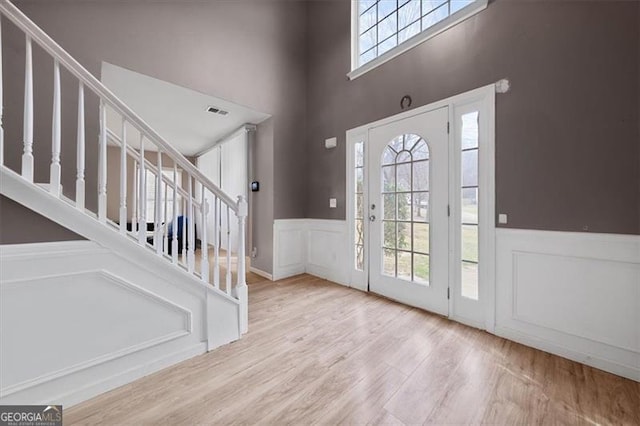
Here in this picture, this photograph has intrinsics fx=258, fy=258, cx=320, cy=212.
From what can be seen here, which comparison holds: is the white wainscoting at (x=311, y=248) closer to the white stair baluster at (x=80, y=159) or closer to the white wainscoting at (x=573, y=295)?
the white wainscoting at (x=573, y=295)

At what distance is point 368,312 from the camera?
2576 mm

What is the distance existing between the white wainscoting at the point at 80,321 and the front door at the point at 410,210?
206 cm

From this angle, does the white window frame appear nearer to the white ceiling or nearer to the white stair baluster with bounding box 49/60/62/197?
the white ceiling

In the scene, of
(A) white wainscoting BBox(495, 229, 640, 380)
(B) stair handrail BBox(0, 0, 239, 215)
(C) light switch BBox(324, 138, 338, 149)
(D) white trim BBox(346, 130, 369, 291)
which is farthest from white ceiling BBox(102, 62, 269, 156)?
(A) white wainscoting BBox(495, 229, 640, 380)

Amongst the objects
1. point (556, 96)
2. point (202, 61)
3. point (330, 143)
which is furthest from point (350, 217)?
point (202, 61)

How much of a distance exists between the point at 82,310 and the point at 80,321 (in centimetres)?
6

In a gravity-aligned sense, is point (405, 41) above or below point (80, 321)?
above

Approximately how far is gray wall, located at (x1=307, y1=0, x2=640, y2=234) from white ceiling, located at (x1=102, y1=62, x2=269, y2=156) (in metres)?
2.41

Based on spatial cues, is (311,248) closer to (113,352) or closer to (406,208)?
(406,208)

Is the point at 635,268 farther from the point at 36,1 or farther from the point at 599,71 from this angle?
the point at 36,1

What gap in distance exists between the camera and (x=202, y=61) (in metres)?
2.94

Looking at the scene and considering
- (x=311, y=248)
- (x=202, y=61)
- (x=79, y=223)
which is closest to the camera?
(x=79, y=223)

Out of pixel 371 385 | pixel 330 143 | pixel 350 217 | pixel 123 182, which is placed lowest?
pixel 371 385

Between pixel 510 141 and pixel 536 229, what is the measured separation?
0.72 m
